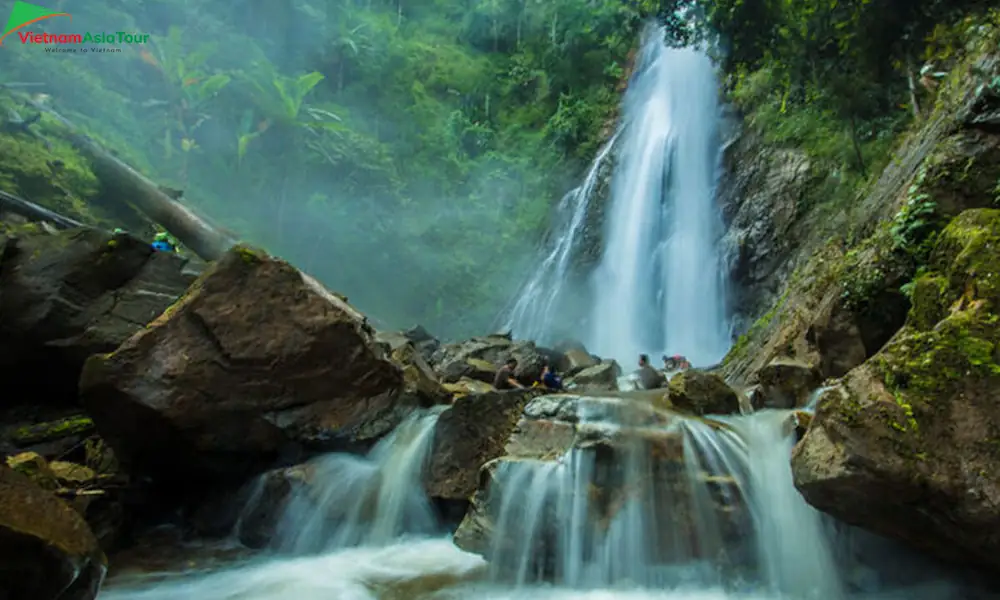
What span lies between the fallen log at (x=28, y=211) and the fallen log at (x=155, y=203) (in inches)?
123

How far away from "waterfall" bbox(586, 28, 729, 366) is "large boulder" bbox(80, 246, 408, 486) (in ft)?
32.8

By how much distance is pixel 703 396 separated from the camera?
6.96 metres

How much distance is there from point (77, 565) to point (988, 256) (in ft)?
19.9

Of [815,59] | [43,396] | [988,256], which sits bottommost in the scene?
[43,396]

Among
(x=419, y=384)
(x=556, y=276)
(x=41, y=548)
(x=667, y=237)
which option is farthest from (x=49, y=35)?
(x=41, y=548)

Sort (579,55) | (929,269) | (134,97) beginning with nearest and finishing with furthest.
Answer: (929,269)
(134,97)
(579,55)

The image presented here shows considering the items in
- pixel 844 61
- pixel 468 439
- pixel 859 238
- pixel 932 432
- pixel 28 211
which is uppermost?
pixel 844 61

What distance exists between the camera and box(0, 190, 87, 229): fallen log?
9.37m

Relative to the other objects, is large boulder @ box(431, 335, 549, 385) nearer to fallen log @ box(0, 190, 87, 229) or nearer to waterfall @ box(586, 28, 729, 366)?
waterfall @ box(586, 28, 729, 366)

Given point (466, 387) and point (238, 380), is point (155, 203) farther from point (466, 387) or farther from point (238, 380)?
point (238, 380)

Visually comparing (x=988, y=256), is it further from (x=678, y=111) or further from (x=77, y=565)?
(x=678, y=111)

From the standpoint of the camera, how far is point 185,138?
1997cm

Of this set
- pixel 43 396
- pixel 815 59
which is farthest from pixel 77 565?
pixel 815 59

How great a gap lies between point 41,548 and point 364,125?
23869 millimetres
